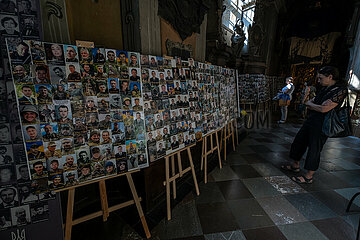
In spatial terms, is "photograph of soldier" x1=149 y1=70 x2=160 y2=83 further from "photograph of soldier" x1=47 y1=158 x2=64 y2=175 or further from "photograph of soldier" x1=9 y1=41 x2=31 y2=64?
"photograph of soldier" x1=47 y1=158 x2=64 y2=175

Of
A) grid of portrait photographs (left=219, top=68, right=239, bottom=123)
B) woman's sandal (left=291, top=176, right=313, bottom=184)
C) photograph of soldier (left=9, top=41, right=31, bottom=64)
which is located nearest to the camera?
photograph of soldier (left=9, top=41, right=31, bottom=64)

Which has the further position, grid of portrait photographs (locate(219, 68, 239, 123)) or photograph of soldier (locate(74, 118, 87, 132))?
grid of portrait photographs (locate(219, 68, 239, 123))

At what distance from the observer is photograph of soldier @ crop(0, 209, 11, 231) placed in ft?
4.09

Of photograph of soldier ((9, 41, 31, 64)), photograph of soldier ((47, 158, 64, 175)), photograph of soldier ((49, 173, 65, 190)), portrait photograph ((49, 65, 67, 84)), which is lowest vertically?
photograph of soldier ((49, 173, 65, 190))

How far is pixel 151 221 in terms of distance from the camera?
2.05 meters

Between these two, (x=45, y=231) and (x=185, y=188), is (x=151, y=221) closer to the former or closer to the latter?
(x=185, y=188)

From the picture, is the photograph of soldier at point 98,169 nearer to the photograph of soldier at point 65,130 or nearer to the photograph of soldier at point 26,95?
the photograph of soldier at point 65,130

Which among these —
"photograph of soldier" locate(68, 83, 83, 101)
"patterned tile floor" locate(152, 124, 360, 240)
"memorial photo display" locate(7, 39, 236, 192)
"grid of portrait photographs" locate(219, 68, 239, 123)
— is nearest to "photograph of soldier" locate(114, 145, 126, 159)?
"memorial photo display" locate(7, 39, 236, 192)

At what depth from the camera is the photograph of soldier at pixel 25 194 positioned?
4.14 feet

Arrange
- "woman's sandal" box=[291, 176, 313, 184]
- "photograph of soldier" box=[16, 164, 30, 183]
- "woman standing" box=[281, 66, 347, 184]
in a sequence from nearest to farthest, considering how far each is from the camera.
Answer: "photograph of soldier" box=[16, 164, 30, 183], "woman standing" box=[281, 66, 347, 184], "woman's sandal" box=[291, 176, 313, 184]

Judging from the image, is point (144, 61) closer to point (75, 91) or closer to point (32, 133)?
point (75, 91)

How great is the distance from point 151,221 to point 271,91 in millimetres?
10847

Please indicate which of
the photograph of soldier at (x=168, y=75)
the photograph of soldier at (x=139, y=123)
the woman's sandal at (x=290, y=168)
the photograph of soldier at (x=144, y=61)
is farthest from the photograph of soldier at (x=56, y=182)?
the woman's sandal at (x=290, y=168)

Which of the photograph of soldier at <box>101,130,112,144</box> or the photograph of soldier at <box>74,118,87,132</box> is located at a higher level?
the photograph of soldier at <box>74,118,87,132</box>
